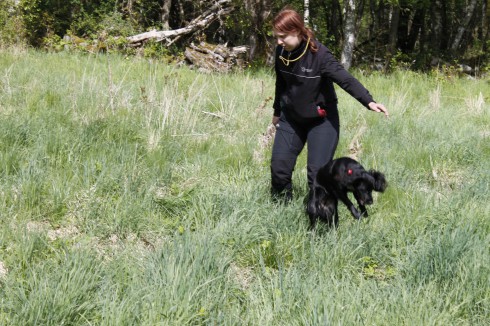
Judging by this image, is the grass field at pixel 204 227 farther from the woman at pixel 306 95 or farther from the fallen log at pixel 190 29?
the fallen log at pixel 190 29

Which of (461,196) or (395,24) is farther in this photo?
(395,24)

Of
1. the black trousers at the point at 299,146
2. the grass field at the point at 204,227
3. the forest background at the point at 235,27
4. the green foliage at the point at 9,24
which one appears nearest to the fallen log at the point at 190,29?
the forest background at the point at 235,27

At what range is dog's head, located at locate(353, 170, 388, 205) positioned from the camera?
3.21 metres

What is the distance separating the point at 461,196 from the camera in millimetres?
4516

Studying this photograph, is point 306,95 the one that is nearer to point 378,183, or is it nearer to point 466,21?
point 378,183

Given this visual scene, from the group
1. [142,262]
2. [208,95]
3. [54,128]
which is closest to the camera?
[142,262]

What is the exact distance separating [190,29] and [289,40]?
39.3ft

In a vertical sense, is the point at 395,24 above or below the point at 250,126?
above

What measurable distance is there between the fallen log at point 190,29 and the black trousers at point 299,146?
1101 cm

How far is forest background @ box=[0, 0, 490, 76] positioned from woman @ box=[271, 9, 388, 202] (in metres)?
7.39

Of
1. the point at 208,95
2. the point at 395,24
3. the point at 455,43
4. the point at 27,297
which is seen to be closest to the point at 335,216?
the point at 27,297

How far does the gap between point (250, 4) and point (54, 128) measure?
31.8ft

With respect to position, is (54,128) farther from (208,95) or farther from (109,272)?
(208,95)

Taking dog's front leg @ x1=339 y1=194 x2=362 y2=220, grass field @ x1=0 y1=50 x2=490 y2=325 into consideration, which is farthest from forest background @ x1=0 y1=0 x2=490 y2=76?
dog's front leg @ x1=339 y1=194 x2=362 y2=220
